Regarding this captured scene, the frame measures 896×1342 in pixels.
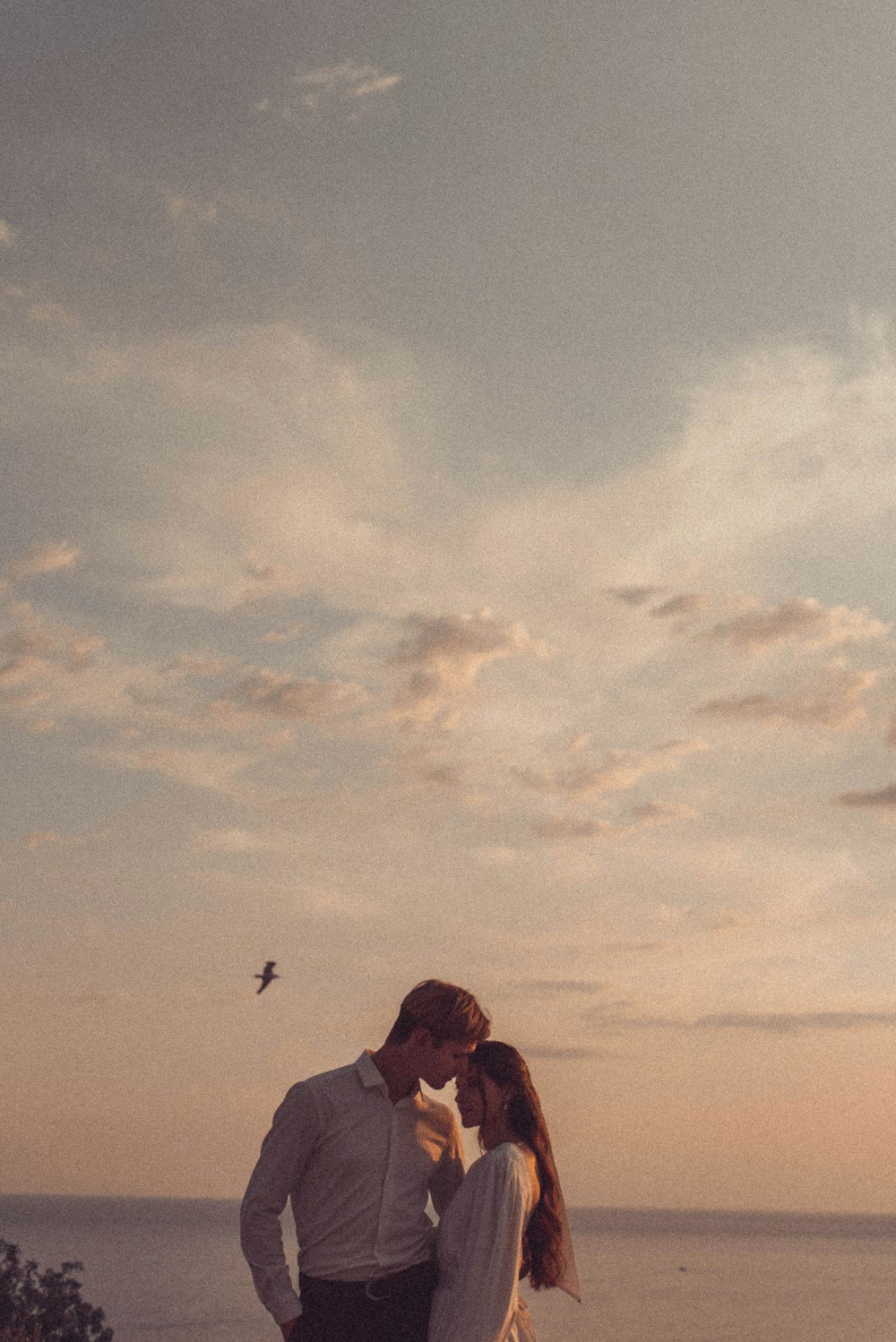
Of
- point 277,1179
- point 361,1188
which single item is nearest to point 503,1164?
point 361,1188

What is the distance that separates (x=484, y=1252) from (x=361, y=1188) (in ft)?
2.26

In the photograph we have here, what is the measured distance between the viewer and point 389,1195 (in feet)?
21.2

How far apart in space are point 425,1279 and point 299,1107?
3.58ft

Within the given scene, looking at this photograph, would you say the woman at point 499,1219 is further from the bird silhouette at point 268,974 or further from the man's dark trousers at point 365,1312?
the bird silhouette at point 268,974

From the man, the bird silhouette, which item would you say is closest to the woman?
the man

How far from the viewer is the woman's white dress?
620cm

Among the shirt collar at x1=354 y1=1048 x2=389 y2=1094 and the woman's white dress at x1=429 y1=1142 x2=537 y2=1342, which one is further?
the shirt collar at x1=354 y1=1048 x2=389 y2=1094

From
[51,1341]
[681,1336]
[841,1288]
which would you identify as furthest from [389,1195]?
[841,1288]

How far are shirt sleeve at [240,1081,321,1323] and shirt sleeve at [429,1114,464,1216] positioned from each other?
2.45 feet

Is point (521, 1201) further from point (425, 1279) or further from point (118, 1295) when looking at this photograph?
point (118, 1295)

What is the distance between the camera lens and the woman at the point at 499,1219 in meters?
6.22

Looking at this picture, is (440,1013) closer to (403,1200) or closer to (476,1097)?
(476,1097)

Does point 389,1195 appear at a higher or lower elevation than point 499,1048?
lower

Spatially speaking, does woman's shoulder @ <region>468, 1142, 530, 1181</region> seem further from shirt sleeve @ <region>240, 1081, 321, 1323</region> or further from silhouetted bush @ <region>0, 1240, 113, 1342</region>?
silhouetted bush @ <region>0, 1240, 113, 1342</region>
